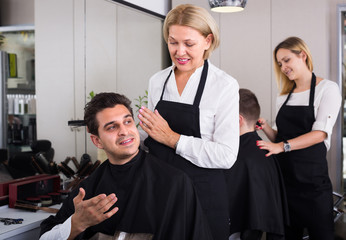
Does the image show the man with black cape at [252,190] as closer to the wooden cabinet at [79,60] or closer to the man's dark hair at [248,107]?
the man's dark hair at [248,107]

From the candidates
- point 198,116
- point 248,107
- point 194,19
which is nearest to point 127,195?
point 198,116

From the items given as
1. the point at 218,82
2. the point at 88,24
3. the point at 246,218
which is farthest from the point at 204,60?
the point at 88,24

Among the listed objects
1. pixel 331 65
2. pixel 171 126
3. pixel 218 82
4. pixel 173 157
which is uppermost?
pixel 331 65

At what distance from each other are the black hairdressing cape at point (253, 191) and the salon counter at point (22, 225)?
3.44 ft

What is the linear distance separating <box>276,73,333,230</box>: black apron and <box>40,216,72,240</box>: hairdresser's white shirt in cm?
163

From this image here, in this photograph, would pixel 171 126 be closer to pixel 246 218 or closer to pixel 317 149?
pixel 246 218

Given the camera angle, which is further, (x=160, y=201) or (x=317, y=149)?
(x=317, y=149)

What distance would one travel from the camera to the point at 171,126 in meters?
1.86

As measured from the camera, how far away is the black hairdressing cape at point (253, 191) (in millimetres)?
2332

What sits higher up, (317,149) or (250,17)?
(250,17)

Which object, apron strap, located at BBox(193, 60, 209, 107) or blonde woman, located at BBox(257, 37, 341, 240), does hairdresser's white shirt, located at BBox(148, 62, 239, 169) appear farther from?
blonde woman, located at BBox(257, 37, 341, 240)

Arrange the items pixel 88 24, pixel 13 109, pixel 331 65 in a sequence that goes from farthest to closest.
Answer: pixel 331 65
pixel 88 24
pixel 13 109

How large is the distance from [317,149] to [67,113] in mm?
1657

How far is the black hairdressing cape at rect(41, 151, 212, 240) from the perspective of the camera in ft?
5.22
